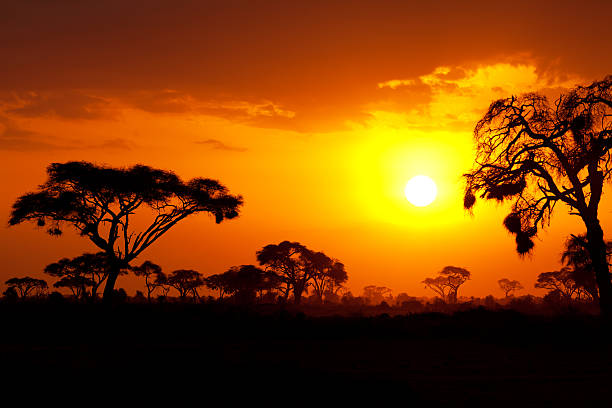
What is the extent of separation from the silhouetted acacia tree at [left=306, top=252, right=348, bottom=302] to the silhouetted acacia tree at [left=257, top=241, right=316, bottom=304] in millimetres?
767

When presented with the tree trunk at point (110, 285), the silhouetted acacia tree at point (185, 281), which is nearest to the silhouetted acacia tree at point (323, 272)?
the silhouetted acacia tree at point (185, 281)

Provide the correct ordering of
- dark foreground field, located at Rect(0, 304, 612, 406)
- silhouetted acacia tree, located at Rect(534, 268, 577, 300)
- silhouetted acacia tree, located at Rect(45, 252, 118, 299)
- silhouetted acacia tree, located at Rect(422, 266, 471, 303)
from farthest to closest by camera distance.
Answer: silhouetted acacia tree, located at Rect(422, 266, 471, 303), silhouetted acacia tree, located at Rect(534, 268, 577, 300), silhouetted acacia tree, located at Rect(45, 252, 118, 299), dark foreground field, located at Rect(0, 304, 612, 406)

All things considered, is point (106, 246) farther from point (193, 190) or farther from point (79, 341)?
point (79, 341)

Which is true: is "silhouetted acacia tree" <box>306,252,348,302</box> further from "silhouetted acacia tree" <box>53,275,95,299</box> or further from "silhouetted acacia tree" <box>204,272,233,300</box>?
"silhouetted acacia tree" <box>53,275,95,299</box>

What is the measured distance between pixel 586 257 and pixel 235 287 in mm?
41248

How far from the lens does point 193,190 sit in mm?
35312

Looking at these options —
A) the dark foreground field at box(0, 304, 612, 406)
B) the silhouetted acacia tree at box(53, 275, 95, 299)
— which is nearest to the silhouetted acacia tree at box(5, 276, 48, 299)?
the silhouetted acacia tree at box(53, 275, 95, 299)

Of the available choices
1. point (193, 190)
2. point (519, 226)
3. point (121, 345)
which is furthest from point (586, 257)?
point (121, 345)

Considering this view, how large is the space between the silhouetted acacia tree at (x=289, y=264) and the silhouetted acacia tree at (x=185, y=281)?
54.2 ft

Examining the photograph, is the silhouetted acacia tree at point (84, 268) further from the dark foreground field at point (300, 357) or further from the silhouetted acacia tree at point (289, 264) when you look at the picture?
the dark foreground field at point (300, 357)

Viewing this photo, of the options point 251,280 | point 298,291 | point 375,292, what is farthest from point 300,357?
point 375,292

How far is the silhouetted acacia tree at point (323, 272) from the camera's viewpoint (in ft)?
225

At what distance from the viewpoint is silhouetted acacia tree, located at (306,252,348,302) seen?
68.5 meters

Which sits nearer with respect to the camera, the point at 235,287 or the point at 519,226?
the point at 519,226
